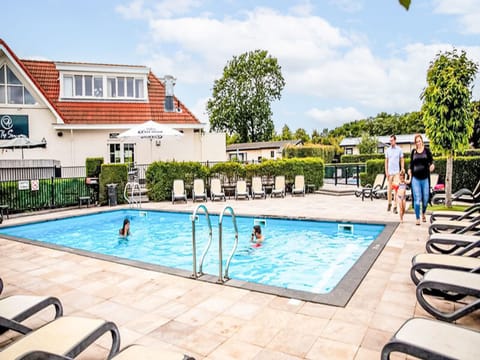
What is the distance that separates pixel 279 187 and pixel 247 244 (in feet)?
23.1

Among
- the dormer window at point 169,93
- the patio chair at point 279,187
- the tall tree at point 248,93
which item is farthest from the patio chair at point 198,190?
the tall tree at point 248,93

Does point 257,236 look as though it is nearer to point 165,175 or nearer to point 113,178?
point 165,175

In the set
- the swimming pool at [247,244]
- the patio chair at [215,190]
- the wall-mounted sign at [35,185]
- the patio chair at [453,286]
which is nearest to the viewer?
the patio chair at [453,286]

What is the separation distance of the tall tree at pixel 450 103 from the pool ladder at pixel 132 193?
32.2ft

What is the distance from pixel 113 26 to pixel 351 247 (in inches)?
456

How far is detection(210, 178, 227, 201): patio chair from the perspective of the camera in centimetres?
1458

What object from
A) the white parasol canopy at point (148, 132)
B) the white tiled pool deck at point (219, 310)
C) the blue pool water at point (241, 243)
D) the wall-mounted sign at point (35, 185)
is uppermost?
the white parasol canopy at point (148, 132)

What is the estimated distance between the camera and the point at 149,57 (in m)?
23.8

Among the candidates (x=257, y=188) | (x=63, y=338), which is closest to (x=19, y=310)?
(x=63, y=338)

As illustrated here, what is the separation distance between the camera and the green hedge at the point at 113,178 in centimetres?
1338

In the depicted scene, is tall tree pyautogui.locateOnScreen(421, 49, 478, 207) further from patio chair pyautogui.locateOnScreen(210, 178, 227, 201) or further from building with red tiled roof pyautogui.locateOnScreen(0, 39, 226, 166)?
building with red tiled roof pyautogui.locateOnScreen(0, 39, 226, 166)

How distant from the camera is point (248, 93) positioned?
1606 inches

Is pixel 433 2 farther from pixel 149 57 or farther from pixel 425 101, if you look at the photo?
pixel 149 57

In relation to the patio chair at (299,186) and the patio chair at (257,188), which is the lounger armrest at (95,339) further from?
the patio chair at (299,186)
